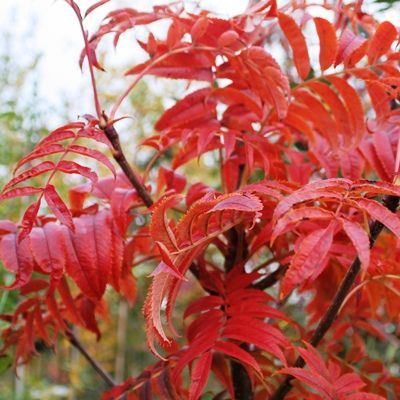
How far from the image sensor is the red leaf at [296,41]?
2.21 feet

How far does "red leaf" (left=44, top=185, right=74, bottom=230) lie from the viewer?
A: 56 cm

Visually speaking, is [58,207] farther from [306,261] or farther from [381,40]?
[381,40]

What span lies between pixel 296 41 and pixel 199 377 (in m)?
0.37

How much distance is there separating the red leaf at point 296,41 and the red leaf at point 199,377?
34cm

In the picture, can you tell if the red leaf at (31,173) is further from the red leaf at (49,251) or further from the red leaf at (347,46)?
the red leaf at (347,46)

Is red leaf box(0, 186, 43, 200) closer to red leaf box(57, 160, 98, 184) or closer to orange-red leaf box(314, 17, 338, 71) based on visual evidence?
red leaf box(57, 160, 98, 184)

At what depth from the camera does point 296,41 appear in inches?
27.1

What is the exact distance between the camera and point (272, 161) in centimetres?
81

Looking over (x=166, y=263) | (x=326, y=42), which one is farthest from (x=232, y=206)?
(x=326, y=42)

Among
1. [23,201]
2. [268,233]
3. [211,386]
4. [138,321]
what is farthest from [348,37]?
[138,321]

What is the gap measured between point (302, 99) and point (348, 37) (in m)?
0.12

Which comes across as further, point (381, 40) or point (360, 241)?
point (381, 40)

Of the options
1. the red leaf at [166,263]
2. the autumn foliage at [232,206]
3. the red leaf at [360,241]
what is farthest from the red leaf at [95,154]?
the red leaf at [360,241]

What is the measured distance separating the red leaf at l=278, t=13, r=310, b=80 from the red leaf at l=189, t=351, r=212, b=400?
1.11 ft
